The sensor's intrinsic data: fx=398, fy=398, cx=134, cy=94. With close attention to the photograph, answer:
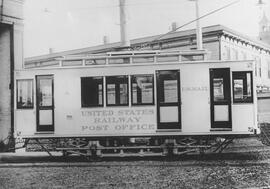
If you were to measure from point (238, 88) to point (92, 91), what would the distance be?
4.82 metres

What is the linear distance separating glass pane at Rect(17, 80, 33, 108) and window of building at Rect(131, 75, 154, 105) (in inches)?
141

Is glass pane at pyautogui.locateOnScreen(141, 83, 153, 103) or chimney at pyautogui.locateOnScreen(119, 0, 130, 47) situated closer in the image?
glass pane at pyautogui.locateOnScreen(141, 83, 153, 103)

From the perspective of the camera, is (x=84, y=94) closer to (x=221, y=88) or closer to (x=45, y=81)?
(x=45, y=81)

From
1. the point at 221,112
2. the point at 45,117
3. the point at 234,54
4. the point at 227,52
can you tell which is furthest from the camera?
the point at 234,54

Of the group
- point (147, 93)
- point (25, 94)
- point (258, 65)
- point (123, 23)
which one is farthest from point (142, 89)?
point (258, 65)

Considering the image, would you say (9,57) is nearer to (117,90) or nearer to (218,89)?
(117,90)

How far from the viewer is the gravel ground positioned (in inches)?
354

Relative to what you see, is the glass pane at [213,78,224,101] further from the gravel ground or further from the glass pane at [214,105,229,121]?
the gravel ground

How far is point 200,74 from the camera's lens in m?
13.0

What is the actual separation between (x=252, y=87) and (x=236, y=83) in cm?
52

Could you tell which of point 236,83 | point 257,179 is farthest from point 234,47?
point 257,179

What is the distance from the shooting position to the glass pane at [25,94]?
1377cm

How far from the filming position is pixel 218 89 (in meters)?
13.0

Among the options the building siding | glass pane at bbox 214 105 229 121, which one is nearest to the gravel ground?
glass pane at bbox 214 105 229 121
